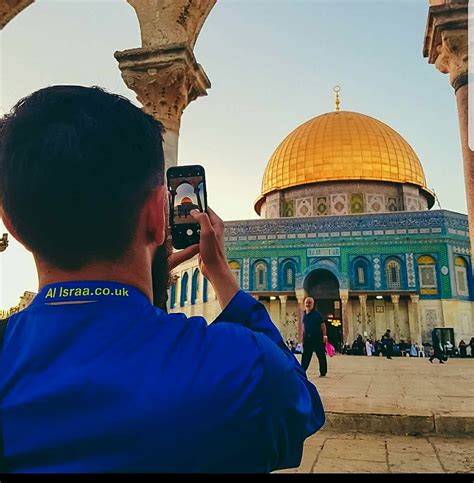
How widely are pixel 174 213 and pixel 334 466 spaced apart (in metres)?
2.30

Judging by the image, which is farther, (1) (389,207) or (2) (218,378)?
(1) (389,207)

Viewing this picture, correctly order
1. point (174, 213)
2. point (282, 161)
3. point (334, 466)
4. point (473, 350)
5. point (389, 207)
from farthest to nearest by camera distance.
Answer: point (282, 161) < point (389, 207) < point (473, 350) < point (334, 466) < point (174, 213)

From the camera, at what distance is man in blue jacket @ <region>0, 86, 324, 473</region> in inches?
23.7

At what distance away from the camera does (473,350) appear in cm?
2011

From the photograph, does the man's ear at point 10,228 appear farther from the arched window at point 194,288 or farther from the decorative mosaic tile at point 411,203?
the decorative mosaic tile at point 411,203

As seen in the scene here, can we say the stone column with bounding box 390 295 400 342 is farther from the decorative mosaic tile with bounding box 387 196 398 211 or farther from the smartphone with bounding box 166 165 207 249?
the smartphone with bounding box 166 165 207 249

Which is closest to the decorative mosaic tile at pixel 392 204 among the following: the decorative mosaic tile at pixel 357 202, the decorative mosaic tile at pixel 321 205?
the decorative mosaic tile at pixel 357 202

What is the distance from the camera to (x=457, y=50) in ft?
16.7

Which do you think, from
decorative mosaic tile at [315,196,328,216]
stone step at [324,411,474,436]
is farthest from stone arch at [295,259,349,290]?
stone step at [324,411,474,436]

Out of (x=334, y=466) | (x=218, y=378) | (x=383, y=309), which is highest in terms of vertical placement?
(x=383, y=309)

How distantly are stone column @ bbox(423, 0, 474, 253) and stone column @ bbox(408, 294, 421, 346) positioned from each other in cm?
1899

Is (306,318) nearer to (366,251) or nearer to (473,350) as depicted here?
(473,350)

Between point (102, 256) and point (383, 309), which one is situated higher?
point (383, 309)

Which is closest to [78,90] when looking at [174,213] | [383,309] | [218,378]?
[174,213]
